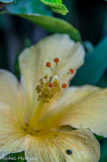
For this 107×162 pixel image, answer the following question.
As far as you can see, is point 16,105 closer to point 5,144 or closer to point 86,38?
point 5,144

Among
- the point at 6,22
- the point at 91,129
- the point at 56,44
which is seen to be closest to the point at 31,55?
the point at 56,44

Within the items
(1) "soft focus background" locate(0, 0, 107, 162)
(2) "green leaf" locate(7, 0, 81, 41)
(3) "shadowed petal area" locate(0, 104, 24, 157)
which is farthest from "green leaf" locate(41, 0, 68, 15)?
(1) "soft focus background" locate(0, 0, 107, 162)

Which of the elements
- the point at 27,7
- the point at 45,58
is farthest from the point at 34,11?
the point at 45,58

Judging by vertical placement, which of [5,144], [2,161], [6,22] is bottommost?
[6,22]

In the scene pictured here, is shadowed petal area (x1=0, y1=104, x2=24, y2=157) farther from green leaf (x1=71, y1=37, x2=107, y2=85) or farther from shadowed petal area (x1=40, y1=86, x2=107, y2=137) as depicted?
green leaf (x1=71, y1=37, x2=107, y2=85)

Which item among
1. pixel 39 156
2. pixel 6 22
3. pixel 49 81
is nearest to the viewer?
pixel 39 156

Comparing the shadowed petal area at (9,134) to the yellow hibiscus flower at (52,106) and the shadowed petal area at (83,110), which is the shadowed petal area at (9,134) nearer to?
the yellow hibiscus flower at (52,106)

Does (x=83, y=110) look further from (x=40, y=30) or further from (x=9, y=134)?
(x=40, y=30)
